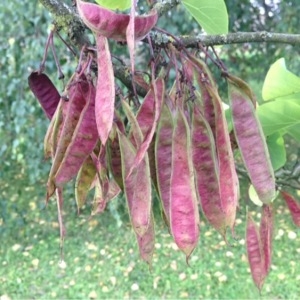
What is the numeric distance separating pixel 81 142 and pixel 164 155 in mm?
84

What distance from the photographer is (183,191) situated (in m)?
0.52

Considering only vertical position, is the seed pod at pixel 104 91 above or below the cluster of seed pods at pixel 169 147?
above

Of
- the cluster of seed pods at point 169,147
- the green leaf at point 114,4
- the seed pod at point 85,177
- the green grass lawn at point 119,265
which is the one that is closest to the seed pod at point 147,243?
the cluster of seed pods at point 169,147

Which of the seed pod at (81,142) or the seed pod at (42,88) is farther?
the seed pod at (42,88)

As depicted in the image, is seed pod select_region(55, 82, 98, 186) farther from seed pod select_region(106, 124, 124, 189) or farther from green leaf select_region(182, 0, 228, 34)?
green leaf select_region(182, 0, 228, 34)

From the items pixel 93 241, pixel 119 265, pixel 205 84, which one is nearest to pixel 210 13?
pixel 205 84

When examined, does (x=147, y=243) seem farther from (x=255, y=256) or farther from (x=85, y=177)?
(x=255, y=256)

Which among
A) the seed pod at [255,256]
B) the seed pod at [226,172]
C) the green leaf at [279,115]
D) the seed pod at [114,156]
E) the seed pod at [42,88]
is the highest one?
the seed pod at [42,88]

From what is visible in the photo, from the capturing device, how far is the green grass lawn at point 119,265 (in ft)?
10.5

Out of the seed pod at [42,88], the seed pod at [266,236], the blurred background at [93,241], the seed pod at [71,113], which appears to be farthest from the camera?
the blurred background at [93,241]

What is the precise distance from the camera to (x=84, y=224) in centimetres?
414

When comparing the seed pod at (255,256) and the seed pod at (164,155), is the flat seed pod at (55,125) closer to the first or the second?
the seed pod at (164,155)

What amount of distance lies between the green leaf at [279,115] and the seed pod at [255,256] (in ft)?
0.53

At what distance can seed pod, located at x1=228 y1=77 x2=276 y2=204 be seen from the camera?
0.57 meters
